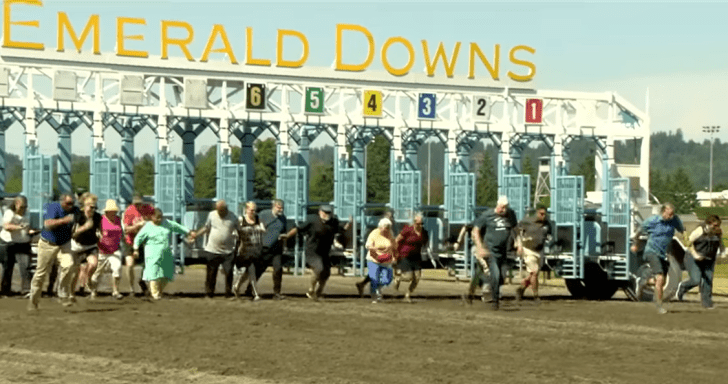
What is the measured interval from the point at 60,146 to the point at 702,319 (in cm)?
1884

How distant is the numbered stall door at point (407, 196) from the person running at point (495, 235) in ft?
48.7

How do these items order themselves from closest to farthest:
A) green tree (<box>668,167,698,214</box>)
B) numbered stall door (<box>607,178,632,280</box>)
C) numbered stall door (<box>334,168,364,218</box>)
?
1. numbered stall door (<box>607,178,632,280</box>)
2. numbered stall door (<box>334,168,364,218</box>)
3. green tree (<box>668,167,698,214</box>)

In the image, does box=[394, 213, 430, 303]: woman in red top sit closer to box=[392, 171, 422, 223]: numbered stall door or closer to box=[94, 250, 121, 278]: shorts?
box=[94, 250, 121, 278]: shorts

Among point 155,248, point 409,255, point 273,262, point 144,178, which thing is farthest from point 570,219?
point 144,178

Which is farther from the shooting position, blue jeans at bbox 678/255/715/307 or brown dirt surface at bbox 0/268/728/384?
blue jeans at bbox 678/255/715/307

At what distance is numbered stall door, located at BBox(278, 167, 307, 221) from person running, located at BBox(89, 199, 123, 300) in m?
12.0

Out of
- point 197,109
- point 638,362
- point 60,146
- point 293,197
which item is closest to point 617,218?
point 293,197

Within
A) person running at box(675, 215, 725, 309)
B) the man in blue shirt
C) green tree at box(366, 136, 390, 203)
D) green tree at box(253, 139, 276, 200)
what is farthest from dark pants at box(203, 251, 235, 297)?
green tree at box(366, 136, 390, 203)

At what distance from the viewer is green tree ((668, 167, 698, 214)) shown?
492 ft

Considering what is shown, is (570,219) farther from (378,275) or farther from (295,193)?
(378,275)

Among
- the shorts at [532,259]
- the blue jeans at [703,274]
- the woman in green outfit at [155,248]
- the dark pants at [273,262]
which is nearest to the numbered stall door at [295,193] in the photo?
the dark pants at [273,262]

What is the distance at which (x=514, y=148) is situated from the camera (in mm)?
40344

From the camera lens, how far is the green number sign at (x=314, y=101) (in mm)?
37656

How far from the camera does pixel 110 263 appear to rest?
22.6m
